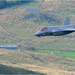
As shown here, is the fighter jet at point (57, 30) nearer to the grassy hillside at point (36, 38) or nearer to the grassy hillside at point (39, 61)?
the grassy hillside at point (39, 61)

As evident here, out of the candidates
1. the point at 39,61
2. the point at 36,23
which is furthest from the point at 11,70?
the point at 36,23

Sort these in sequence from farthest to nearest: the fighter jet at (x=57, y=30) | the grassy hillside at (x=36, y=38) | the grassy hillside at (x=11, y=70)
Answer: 1. the grassy hillside at (x=36, y=38)
2. the grassy hillside at (x=11, y=70)
3. the fighter jet at (x=57, y=30)

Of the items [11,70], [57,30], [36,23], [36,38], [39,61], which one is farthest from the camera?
[36,23]

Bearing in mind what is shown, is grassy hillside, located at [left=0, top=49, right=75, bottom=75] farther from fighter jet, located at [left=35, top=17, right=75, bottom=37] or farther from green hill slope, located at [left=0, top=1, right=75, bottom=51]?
fighter jet, located at [left=35, top=17, right=75, bottom=37]

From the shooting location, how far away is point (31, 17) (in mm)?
132125

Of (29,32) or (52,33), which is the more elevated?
(52,33)

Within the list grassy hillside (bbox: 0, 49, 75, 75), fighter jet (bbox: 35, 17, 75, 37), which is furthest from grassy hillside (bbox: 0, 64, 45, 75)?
fighter jet (bbox: 35, 17, 75, 37)

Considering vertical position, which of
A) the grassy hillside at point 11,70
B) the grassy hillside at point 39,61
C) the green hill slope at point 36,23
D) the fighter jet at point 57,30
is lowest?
the green hill slope at point 36,23

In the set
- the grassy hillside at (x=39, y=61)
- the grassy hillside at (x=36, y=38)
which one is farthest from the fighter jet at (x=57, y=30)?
the grassy hillside at (x=36, y=38)

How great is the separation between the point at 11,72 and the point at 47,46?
3119 cm

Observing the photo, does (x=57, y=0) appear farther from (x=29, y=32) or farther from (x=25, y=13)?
(x=29, y=32)

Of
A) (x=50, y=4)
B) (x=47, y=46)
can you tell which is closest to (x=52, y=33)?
(x=47, y=46)

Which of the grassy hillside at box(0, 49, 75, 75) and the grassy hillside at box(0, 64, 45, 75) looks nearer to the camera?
the grassy hillside at box(0, 64, 45, 75)

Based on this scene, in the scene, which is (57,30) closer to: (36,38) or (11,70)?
(11,70)
